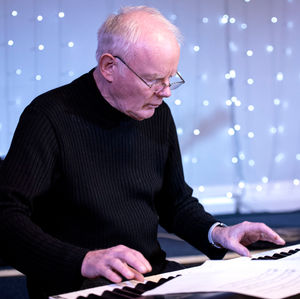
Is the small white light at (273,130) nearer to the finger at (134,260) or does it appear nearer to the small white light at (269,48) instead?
the small white light at (269,48)

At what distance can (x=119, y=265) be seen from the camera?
1.16 meters

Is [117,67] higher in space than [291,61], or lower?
higher

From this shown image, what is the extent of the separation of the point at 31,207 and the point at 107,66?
1.46 feet

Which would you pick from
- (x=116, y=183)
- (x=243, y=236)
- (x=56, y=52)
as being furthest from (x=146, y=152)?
(x=56, y=52)

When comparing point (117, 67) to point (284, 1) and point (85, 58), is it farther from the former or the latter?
point (284, 1)

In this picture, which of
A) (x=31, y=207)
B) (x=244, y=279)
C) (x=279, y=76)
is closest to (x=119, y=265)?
(x=244, y=279)

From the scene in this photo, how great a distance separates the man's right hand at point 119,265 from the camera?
3.76 ft

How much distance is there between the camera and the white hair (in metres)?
1.61

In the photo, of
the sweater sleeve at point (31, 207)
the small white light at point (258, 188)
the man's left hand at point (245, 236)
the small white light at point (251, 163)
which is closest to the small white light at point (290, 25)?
the small white light at point (251, 163)

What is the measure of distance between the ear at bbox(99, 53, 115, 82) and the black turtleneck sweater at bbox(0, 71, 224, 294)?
59 millimetres

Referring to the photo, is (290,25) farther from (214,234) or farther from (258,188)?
(214,234)

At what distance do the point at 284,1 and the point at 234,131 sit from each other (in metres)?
1.19

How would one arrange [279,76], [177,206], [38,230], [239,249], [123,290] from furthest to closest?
[279,76], [177,206], [239,249], [38,230], [123,290]

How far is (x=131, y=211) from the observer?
65.5 inches
